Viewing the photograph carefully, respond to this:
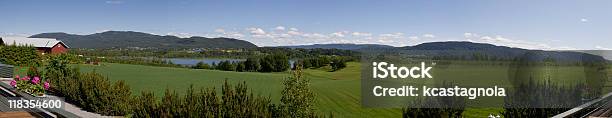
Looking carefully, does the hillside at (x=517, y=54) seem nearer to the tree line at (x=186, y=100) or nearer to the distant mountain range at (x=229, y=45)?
the distant mountain range at (x=229, y=45)

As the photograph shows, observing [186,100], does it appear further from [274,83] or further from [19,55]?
[274,83]

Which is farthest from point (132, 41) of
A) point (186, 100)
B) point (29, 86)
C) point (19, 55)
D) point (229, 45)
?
point (186, 100)

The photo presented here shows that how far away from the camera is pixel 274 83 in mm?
23297

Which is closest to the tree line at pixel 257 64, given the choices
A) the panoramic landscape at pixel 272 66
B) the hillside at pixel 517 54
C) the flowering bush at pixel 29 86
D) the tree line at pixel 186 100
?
the panoramic landscape at pixel 272 66

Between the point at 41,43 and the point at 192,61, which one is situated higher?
the point at 41,43

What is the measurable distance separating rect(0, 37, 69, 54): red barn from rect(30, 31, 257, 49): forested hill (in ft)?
4.26

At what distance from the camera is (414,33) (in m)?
21.0

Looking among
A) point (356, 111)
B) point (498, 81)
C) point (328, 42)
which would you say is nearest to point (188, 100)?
point (498, 81)

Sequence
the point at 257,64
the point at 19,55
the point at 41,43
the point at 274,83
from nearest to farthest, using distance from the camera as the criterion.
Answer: the point at 19,55
the point at 41,43
the point at 274,83
the point at 257,64

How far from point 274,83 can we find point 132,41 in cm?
817

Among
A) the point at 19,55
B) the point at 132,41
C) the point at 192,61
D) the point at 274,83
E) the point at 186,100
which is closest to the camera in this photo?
the point at 186,100

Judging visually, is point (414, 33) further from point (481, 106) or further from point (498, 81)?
point (498, 81)

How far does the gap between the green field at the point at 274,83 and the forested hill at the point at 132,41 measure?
3.65ft

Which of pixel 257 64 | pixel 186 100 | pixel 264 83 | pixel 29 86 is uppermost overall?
pixel 186 100
